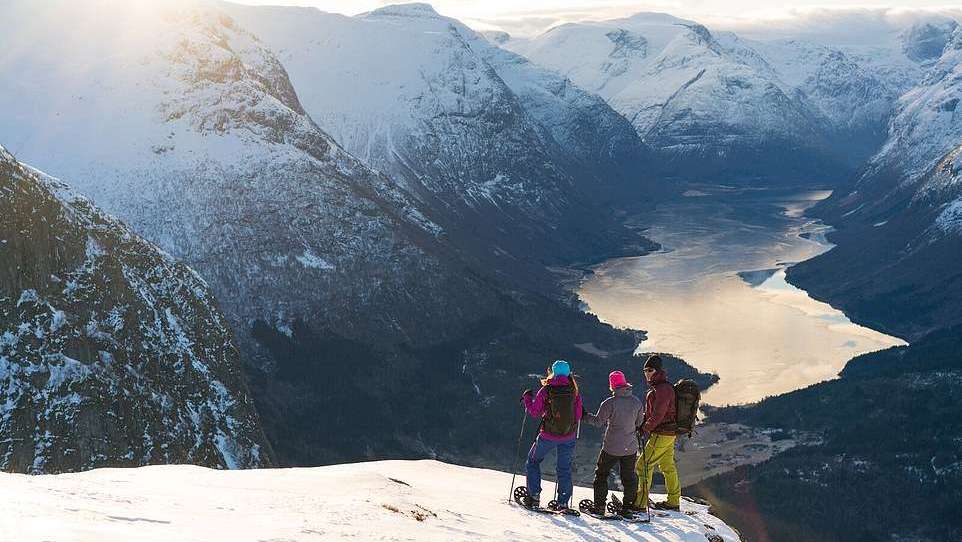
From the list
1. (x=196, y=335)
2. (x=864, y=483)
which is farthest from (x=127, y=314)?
(x=864, y=483)

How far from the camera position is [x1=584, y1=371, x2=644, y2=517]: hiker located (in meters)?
25.6

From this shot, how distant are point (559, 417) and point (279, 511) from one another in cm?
797

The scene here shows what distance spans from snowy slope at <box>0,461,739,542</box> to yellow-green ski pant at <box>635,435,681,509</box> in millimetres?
857

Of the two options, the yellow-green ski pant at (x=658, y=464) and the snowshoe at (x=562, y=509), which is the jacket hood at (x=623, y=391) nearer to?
the yellow-green ski pant at (x=658, y=464)

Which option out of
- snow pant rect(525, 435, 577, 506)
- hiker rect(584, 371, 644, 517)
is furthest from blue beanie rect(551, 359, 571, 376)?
snow pant rect(525, 435, 577, 506)

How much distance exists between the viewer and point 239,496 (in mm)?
24297

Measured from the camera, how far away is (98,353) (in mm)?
76188

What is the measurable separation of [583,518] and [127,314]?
225 ft

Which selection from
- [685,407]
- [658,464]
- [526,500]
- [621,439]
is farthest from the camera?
[658,464]

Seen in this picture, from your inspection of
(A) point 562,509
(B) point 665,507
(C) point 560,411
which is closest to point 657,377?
(C) point 560,411

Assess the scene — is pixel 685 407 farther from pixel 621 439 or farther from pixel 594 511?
pixel 594 511

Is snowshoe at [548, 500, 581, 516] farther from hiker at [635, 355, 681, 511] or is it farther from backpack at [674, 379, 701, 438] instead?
backpack at [674, 379, 701, 438]

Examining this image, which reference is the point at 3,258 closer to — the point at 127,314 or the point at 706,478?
the point at 127,314

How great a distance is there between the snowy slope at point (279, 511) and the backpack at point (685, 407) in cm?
258
